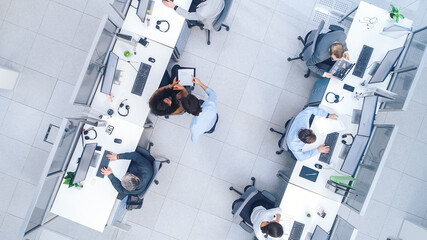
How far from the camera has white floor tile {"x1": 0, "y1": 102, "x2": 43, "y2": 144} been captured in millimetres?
3982

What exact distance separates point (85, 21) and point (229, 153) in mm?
2985

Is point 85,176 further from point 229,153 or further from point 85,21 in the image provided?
point 85,21

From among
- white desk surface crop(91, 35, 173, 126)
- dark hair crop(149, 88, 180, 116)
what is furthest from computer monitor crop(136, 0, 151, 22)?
dark hair crop(149, 88, 180, 116)

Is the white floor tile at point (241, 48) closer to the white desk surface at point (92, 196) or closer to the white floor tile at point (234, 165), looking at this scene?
the white floor tile at point (234, 165)

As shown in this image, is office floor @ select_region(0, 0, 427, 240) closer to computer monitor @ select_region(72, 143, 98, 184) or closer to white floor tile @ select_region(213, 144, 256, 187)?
white floor tile @ select_region(213, 144, 256, 187)

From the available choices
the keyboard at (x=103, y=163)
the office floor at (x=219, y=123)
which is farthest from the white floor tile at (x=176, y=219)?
the keyboard at (x=103, y=163)

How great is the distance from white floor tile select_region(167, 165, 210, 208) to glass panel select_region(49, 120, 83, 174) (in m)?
1.49

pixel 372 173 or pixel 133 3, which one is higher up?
pixel 133 3

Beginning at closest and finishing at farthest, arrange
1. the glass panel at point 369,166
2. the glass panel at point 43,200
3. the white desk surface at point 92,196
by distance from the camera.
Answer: the glass panel at point 43,200 → the glass panel at point 369,166 → the white desk surface at point 92,196

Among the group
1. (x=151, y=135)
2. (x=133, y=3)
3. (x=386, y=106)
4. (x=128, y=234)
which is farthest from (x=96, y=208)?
(x=386, y=106)

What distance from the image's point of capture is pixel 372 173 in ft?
10.2

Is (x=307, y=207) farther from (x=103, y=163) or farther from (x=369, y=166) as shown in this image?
(x=103, y=163)

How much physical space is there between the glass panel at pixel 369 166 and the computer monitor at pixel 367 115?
28 centimetres

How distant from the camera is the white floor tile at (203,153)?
3.97m
